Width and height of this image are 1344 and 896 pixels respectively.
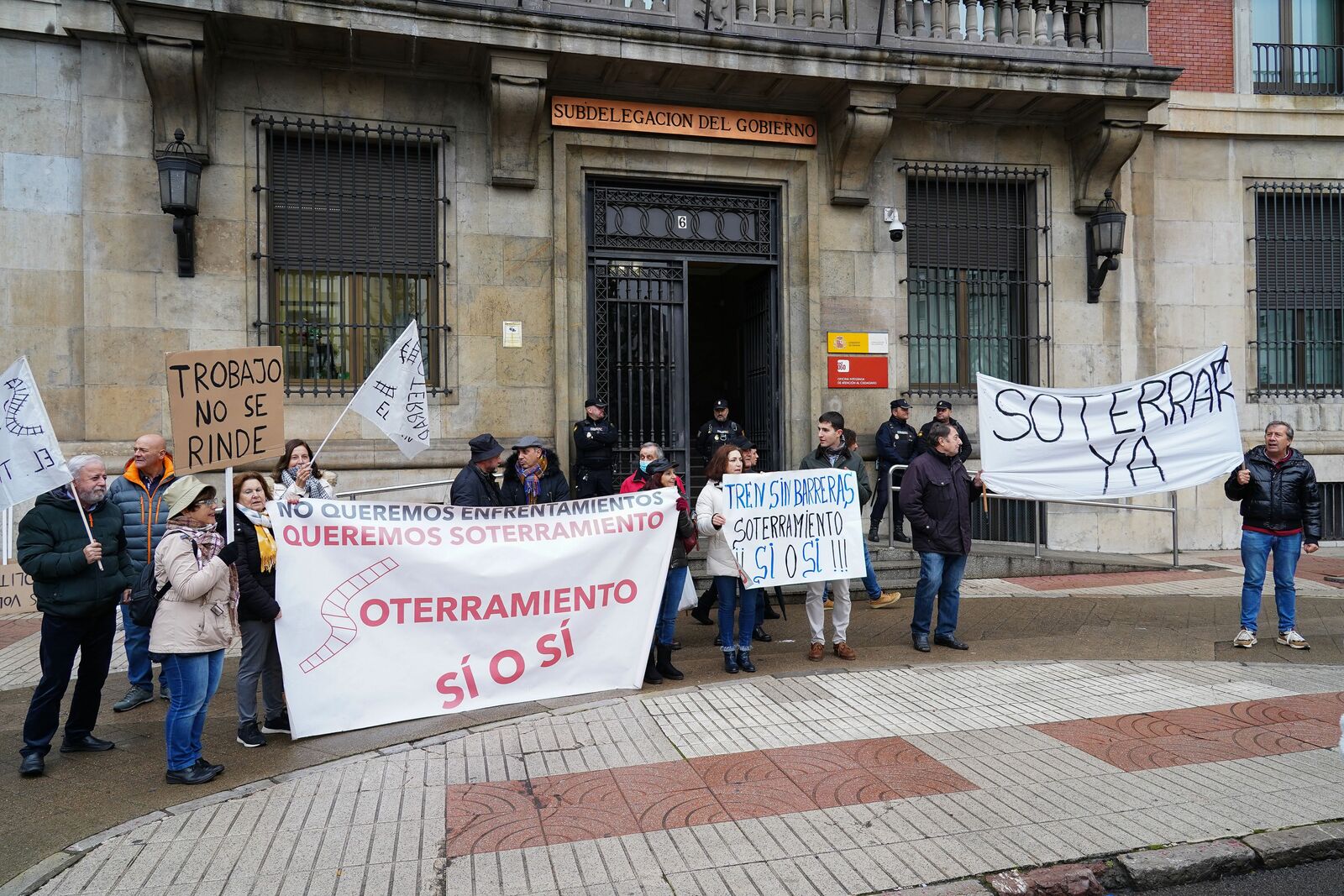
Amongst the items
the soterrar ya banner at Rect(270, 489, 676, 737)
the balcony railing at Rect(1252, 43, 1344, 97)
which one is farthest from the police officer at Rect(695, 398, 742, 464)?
the balcony railing at Rect(1252, 43, 1344, 97)

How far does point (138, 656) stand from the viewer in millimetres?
6504

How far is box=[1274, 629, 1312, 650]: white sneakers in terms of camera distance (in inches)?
304

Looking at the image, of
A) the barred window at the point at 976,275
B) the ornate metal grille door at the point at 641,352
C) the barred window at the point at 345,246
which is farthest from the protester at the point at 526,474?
the barred window at the point at 976,275

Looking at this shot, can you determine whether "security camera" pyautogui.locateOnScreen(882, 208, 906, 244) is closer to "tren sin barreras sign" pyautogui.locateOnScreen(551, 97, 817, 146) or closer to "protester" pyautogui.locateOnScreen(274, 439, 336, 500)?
"tren sin barreras sign" pyautogui.locateOnScreen(551, 97, 817, 146)

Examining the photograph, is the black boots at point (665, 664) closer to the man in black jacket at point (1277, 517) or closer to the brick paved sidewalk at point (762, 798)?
the brick paved sidewalk at point (762, 798)

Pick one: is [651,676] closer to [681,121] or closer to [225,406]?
[225,406]

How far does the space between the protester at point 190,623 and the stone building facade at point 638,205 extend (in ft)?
18.2

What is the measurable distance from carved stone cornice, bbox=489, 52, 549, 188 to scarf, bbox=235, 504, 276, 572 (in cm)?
663

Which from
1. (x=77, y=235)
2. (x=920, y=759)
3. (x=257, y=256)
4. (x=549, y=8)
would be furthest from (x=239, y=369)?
(x=549, y=8)

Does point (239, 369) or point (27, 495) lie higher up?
point (239, 369)

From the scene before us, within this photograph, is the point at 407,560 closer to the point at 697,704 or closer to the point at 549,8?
the point at 697,704

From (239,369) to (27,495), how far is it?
1.33 meters

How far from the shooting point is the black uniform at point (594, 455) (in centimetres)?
1049

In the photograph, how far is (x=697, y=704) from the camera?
6.28 metres
